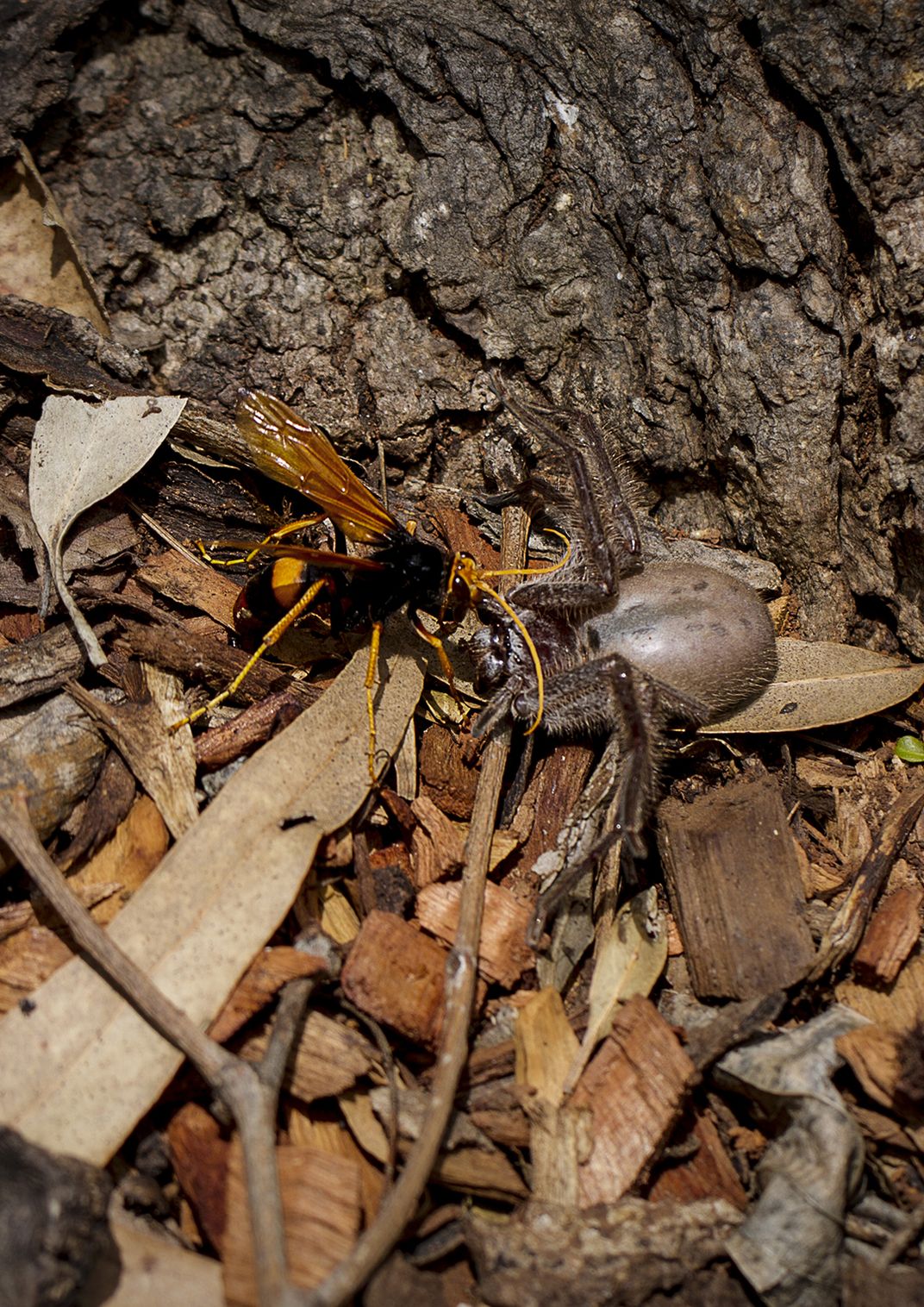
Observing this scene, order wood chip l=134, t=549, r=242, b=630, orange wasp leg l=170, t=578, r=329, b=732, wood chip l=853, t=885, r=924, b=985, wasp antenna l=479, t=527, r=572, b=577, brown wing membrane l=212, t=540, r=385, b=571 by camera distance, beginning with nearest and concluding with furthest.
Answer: wood chip l=853, t=885, r=924, b=985, brown wing membrane l=212, t=540, r=385, b=571, orange wasp leg l=170, t=578, r=329, b=732, wood chip l=134, t=549, r=242, b=630, wasp antenna l=479, t=527, r=572, b=577

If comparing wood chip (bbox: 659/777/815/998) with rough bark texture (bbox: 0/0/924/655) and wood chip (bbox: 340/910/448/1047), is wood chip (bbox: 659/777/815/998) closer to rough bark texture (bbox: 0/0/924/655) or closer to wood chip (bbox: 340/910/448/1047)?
wood chip (bbox: 340/910/448/1047)

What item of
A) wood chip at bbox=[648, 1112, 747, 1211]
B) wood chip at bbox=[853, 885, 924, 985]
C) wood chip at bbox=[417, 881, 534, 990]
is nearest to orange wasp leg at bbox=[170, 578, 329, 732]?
wood chip at bbox=[417, 881, 534, 990]

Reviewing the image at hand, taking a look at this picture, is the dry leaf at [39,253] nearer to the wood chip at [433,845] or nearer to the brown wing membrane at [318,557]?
the brown wing membrane at [318,557]

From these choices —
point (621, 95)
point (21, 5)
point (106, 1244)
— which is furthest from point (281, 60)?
point (106, 1244)

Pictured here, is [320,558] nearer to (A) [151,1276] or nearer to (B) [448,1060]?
(B) [448,1060]

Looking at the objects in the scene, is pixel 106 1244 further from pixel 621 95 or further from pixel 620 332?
pixel 621 95

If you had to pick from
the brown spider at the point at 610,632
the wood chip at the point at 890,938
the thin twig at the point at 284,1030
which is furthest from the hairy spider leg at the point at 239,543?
the wood chip at the point at 890,938
